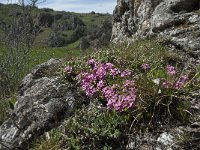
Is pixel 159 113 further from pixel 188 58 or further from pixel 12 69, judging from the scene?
pixel 12 69

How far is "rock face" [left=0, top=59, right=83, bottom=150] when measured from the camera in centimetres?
628

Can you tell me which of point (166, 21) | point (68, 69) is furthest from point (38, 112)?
point (166, 21)

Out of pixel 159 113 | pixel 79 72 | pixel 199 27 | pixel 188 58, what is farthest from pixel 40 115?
pixel 199 27

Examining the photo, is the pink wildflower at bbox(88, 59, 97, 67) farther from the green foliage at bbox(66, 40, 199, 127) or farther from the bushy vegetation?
the bushy vegetation

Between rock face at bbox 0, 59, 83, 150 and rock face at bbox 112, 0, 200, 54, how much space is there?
2783 millimetres

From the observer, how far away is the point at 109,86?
21.4 feet

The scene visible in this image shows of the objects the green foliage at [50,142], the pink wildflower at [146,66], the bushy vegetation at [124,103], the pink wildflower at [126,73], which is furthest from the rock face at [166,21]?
the green foliage at [50,142]

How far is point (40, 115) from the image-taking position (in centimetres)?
642

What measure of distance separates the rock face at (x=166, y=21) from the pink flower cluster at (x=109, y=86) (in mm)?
2001

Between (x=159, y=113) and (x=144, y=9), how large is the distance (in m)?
6.00

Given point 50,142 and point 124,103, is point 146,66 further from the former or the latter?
point 50,142

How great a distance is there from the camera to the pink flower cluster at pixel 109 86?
594 centimetres

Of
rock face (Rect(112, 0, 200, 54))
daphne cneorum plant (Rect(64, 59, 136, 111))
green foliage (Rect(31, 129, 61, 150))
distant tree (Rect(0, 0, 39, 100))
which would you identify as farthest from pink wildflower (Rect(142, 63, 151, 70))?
distant tree (Rect(0, 0, 39, 100))

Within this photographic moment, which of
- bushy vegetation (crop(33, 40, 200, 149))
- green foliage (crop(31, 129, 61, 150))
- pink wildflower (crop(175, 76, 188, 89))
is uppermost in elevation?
pink wildflower (crop(175, 76, 188, 89))
